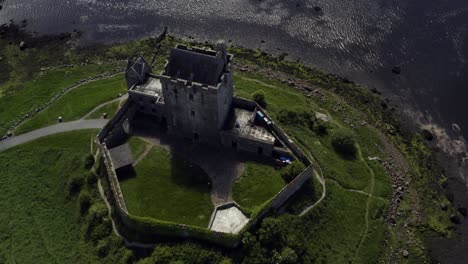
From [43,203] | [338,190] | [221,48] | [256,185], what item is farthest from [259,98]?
[43,203]

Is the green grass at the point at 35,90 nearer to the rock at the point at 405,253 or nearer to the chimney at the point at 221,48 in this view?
the chimney at the point at 221,48

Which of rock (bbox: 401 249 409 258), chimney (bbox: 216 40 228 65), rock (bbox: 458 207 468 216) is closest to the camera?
chimney (bbox: 216 40 228 65)

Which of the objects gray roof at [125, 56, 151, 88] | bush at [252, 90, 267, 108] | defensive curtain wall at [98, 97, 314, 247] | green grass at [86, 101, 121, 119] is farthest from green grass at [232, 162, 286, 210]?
green grass at [86, 101, 121, 119]

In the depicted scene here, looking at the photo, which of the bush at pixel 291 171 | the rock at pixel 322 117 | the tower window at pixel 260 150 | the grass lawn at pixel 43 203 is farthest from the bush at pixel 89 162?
the rock at pixel 322 117

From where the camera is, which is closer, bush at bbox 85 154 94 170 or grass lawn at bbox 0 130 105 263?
grass lawn at bbox 0 130 105 263

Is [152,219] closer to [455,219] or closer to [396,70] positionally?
[455,219]

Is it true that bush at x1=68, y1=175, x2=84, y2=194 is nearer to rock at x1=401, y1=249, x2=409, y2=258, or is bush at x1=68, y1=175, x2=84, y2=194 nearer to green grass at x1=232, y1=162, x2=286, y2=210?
green grass at x1=232, y1=162, x2=286, y2=210
